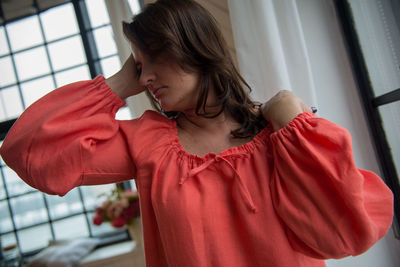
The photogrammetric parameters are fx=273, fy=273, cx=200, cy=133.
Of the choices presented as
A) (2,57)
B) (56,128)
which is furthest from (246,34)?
(2,57)

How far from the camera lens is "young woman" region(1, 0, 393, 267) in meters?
0.57

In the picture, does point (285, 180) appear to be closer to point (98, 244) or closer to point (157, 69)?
point (157, 69)

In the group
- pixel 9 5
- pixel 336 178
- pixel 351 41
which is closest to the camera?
pixel 336 178

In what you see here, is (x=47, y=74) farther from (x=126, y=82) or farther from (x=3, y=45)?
(x=126, y=82)

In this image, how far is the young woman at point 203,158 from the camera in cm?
57

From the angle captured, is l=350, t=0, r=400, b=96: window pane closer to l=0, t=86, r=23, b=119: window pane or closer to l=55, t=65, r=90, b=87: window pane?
l=55, t=65, r=90, b=87: window pane

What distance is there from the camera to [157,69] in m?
0.69

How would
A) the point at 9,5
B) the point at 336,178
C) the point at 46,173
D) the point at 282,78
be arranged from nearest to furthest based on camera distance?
the point at 336,178 → the point at 46,173 → the point at 282,78 → the point at 9,5

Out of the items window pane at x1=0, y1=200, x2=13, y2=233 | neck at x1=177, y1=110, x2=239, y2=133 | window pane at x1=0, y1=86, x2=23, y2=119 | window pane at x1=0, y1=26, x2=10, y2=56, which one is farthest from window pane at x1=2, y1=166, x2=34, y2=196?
neck at x1=177, y1=110, x2=239, y2=133

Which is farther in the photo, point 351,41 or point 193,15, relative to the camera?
point 351,41

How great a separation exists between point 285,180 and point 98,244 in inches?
98.2

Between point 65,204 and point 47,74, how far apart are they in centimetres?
128

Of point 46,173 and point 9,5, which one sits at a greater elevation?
point 9,5

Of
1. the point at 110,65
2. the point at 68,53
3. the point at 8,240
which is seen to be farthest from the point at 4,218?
the point at 110,65
